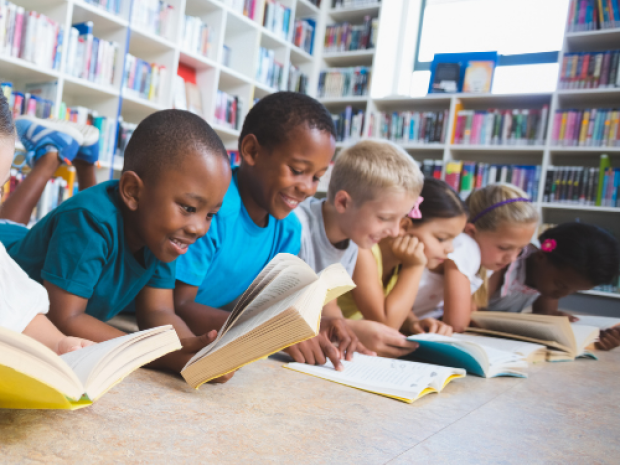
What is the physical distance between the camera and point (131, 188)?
0.89m

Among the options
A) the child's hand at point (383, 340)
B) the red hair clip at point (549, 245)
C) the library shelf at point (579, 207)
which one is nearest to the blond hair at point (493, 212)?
the red hair clip at point (549, 245)

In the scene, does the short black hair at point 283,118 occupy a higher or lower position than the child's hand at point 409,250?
higher

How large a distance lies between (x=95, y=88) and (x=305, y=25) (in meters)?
2.05

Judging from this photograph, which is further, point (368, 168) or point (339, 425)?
point (368, 168)

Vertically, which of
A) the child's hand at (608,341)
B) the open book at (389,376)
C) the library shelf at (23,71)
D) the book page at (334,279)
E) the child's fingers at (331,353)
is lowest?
the child's hand at (608,341)

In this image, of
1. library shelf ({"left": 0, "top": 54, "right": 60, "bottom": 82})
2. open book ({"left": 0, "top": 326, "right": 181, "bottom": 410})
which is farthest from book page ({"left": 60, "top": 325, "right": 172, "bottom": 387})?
library shelf ({"left": 0, "top": 54, "right": 60, "bottom": 82})

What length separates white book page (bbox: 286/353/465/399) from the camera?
75 centimetres

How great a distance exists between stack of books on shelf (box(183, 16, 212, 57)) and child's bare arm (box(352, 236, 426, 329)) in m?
2.57

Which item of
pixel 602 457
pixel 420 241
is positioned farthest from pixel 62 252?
pixel 420 241

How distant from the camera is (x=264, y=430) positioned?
20.9 inches

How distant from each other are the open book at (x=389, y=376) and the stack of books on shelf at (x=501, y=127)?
319cm

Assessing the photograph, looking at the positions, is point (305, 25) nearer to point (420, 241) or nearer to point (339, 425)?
point (420, 241)

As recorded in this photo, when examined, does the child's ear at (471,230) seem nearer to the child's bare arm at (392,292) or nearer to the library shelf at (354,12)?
the child's bare arm at (392,292)

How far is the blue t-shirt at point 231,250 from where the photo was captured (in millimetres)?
1026
